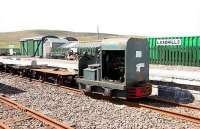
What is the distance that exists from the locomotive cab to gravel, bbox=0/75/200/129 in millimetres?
→ 614

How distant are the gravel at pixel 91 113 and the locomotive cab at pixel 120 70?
0.61 m

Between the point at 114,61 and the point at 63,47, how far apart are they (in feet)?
103

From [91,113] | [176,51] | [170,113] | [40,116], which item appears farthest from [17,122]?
[176,51]

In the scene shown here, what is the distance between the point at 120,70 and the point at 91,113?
3.12m

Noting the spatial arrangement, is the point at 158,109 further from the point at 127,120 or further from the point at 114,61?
the point at 114,61

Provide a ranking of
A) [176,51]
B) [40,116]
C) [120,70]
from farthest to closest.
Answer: [176,51], [120,70], [40,116]

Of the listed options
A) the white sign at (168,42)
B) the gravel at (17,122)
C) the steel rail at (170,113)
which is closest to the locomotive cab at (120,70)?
the steel rail at (170,113)

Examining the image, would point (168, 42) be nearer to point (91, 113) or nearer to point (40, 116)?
point (91, 113)

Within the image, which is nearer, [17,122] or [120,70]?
[17,122]

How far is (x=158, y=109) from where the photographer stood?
11625mm

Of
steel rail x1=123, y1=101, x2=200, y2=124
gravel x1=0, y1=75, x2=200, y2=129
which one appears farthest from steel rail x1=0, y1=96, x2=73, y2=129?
steel rail x1=123, y1=101, x2=200, y2=124

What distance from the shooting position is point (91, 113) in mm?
11367

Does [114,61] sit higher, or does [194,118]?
[114,61]

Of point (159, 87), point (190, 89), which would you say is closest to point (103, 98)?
point (159, 87)
